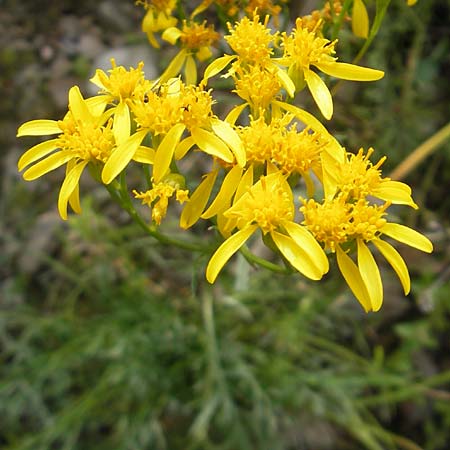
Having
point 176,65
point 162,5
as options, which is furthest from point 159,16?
point 176,65

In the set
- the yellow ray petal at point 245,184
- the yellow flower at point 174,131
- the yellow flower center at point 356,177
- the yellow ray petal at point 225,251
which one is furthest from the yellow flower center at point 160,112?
the yellow flower center at point 356,177

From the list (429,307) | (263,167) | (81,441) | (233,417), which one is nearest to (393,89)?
(429,307)

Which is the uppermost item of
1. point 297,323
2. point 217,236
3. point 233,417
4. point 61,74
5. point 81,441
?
point 217,236

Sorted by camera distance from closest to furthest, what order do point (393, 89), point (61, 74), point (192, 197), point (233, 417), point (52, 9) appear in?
1. point (192, 197)
2. point (233, 417)
3. point (393, 89)
4. point (61, 74)
5. point (52, 9)

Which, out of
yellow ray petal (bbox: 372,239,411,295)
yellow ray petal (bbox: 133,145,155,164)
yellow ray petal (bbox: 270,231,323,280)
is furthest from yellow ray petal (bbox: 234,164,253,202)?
yellow ray petal (bbox: 372,239,411,295)

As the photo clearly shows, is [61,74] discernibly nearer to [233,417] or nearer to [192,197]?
[233,417]

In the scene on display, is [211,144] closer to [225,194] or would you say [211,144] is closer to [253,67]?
[225,194]
